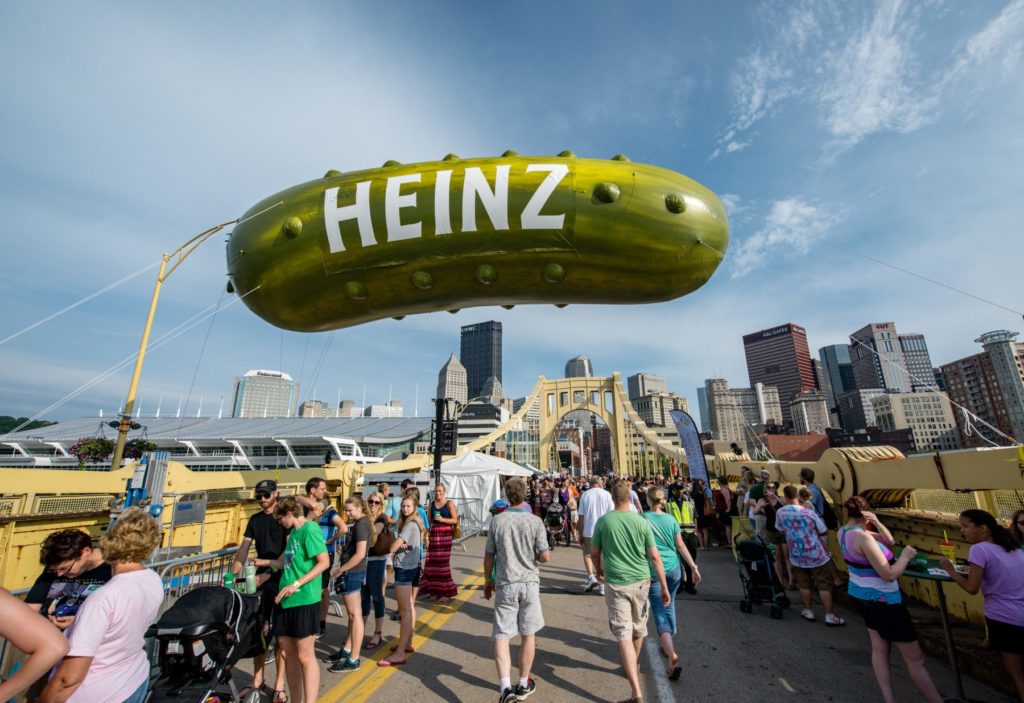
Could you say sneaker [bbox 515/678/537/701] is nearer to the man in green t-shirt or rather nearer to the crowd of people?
the crowd of people

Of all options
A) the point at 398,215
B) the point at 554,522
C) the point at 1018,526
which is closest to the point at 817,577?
the point at 1018,526

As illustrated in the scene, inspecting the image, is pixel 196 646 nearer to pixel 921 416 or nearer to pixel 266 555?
pixel 266 555

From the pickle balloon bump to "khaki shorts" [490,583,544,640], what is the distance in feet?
9.92

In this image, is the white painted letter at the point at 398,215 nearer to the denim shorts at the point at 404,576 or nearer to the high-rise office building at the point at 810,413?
the denim shorts at the point at 404,576

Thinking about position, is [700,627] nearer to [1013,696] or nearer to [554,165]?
[1013,696]

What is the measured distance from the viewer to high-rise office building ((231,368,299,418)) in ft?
544

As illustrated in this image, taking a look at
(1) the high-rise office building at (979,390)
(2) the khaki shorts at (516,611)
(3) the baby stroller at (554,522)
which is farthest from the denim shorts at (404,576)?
(1) the high-rise office building at (979,390)

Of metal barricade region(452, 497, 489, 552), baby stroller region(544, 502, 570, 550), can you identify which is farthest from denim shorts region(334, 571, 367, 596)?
metal barricade region(452, 497, 489, 552)

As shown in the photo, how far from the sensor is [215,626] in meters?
2.83

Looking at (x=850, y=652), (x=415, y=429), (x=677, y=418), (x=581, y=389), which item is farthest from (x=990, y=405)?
(x=850, y=652)

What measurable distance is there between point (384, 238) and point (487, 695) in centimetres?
441

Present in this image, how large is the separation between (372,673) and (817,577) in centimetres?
521

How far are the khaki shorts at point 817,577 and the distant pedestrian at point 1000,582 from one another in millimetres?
2254

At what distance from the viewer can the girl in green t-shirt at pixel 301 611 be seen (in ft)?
11.2
